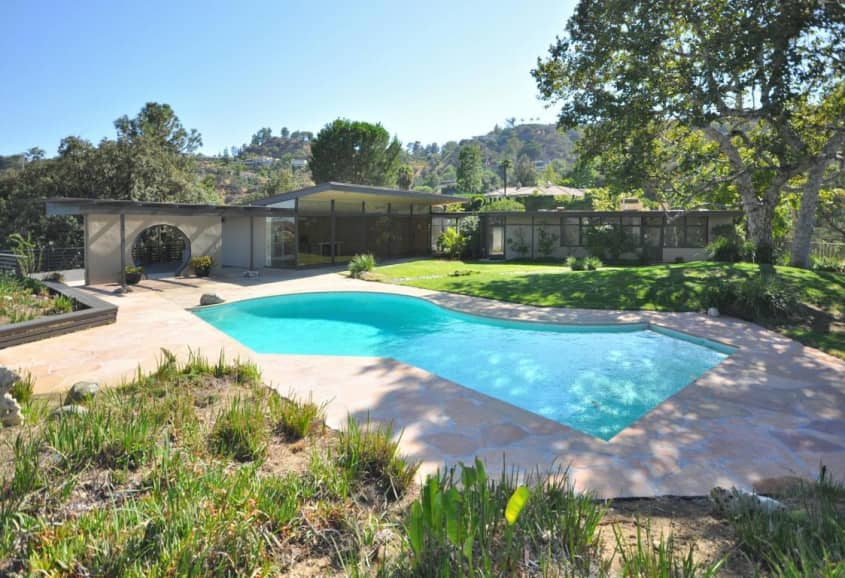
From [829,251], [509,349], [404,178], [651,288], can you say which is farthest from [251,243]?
[404,178]

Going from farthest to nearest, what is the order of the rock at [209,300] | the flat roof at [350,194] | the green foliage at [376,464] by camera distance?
the flat roof at [350,194]
the rock at [209,300]
the green foliage at [376,464]

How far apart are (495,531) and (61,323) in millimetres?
8422

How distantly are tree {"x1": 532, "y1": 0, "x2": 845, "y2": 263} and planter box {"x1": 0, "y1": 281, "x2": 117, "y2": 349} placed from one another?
40.9ft

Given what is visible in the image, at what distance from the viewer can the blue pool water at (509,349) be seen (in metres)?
5.99

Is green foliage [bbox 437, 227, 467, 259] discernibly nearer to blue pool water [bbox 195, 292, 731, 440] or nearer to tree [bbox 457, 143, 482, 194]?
blue pool water [bbox 195, 292, 731, 440]

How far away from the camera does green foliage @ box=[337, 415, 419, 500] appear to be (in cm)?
303

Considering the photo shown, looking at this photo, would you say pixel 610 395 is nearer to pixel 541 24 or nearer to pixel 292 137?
pixel 541 24

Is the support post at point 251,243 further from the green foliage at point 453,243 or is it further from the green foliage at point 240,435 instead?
the green foliage at point 240,435

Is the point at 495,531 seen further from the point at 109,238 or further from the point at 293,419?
the point at 109,238

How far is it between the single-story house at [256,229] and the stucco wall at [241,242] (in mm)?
40

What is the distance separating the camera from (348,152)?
45562 mm

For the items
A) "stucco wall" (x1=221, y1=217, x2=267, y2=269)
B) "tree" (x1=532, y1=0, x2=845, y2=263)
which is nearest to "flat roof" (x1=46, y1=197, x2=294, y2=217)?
"stucco wall" (x1=221, y1=217, x2=267, y2=269)

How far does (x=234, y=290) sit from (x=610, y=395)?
35.2ft

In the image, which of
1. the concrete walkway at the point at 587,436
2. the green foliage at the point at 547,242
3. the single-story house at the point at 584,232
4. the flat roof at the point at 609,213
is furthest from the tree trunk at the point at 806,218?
the green foliage at the point at 547,242
